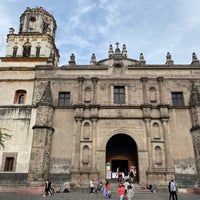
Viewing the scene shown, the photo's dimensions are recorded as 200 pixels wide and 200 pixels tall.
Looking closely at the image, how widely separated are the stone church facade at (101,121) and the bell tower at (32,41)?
13.4ft

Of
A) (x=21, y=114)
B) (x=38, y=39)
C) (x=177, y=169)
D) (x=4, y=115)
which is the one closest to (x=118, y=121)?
(x=177, y=169)

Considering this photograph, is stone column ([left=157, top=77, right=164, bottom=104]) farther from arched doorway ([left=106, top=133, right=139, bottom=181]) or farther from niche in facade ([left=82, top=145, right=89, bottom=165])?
niche in facade ([left=82, top=145, right=89, bottom=165])

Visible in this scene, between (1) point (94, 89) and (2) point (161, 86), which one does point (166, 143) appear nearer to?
(2) point (161, 86)

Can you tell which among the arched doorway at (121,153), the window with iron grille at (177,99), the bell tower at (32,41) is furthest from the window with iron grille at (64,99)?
the window with iron grille at (177,99)

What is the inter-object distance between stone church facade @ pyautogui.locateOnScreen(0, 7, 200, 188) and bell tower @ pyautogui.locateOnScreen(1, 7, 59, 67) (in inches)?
161

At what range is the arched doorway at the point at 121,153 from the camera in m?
20.8

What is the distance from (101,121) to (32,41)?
16044 millimetres

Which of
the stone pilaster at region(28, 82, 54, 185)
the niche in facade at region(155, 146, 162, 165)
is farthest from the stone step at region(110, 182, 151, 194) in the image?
the stone pilaster at region(28, 82, 54, 185)

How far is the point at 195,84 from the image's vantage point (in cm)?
2167

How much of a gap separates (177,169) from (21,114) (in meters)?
15.5

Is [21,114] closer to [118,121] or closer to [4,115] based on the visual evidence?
[4,115]

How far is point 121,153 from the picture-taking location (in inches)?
840

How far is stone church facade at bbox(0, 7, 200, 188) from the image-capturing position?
730 inches

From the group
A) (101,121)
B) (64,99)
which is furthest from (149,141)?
(64,99)
